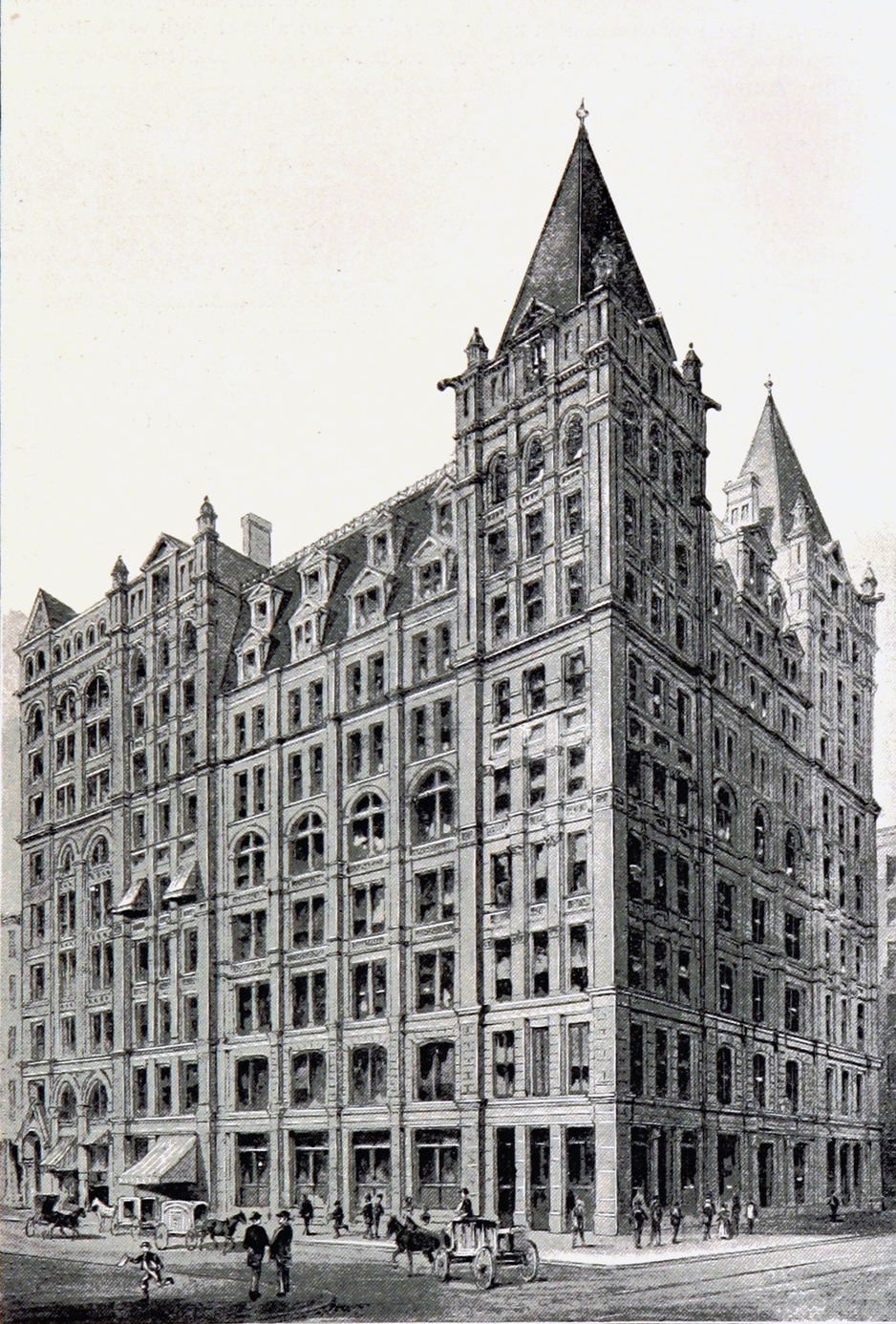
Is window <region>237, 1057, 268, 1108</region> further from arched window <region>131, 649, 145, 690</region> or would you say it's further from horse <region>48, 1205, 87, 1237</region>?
arched window <region>131, 649, 145, 690</region>

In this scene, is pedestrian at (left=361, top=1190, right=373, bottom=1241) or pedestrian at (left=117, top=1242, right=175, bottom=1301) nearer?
pedestrian at (left=117, top=1242, right=175, bottom=1301)

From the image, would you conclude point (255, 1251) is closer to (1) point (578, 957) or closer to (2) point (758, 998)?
(1) point (578, 957)

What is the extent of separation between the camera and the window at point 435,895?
112 ft

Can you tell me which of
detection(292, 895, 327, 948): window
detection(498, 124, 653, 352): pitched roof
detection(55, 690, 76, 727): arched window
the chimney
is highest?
detection(498, 124, 653, 352): pitched roof

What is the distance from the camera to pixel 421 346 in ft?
93.0

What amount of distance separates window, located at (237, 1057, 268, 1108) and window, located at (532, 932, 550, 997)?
323 inches

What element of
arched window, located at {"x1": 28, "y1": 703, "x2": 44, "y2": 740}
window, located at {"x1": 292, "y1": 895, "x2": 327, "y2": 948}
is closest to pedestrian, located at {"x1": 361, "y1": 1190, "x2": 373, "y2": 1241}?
window, located at {"x1": 292, "y1": 895, "x2": 327, "y2": 948}

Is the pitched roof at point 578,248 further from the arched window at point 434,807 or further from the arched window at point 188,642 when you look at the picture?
the arched window at point 188,642

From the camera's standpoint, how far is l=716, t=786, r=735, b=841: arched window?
3444 cm

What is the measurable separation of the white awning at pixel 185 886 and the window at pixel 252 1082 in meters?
4.69

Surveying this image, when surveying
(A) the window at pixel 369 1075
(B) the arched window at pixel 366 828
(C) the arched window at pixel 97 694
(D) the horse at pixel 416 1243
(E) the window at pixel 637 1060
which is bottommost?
(D) the horse at pixel 416 1243

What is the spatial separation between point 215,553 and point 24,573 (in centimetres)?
888

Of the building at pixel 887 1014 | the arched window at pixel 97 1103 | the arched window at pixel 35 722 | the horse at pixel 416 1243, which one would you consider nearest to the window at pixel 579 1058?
the horse at pixel 416 1243

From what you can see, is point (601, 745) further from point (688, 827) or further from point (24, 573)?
point (24, 573)
